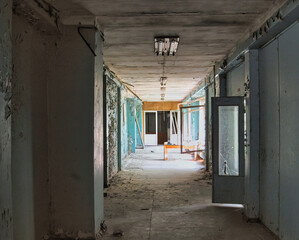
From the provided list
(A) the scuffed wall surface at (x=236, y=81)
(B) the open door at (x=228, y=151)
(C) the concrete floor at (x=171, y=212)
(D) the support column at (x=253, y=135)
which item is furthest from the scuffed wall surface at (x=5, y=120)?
(A) the scuffed wall surface at (x=236, y=81)

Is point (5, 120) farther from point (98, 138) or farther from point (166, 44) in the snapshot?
point (166, 44)

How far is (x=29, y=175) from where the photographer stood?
113 inches

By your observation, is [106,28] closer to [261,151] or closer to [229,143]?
[261,151]

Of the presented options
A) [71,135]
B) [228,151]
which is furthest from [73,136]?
[228,151]

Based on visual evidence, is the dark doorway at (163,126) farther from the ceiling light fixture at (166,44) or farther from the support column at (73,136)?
the support column at (73,136)

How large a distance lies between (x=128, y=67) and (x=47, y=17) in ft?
10.5

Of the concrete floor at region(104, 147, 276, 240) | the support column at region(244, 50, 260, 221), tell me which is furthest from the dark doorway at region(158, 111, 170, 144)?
the support column at region(244, 50, 260, 221)

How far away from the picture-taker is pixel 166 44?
4.19 meters

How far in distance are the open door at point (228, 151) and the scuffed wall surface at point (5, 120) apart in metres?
3.11

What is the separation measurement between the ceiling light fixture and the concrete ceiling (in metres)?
0.10

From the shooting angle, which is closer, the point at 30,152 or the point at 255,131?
the point at 30,152

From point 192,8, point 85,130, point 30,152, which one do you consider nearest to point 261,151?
point 192,8

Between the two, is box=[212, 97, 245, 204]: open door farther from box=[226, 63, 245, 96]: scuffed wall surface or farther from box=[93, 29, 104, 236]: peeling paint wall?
box=[93, 29, 104, 236]: peeling paint wall

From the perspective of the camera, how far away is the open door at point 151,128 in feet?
54.7
